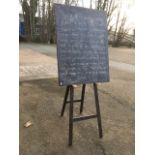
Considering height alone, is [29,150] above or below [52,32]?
below

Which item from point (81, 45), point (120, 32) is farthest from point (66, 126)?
point (120, 32)

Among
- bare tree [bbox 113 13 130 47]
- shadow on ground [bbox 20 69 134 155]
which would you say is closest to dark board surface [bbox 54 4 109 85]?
shadow on ground [bbox 20 69 134 155]

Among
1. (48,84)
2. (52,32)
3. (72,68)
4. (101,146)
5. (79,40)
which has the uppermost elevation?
(52,32)

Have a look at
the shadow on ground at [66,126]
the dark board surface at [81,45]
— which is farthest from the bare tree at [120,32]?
the dark board surface at [81,45]

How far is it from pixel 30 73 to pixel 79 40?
2924 mm

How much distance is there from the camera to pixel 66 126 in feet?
9.51

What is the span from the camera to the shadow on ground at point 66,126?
2459 millimetres

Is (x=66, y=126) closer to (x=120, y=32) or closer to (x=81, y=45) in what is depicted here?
(x=81, y=45)

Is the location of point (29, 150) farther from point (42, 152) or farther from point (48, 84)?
point (48, 84)

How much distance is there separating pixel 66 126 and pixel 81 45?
39.2 inches

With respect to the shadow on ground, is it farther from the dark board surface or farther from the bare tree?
the bare tree

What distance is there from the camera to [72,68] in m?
2.43
